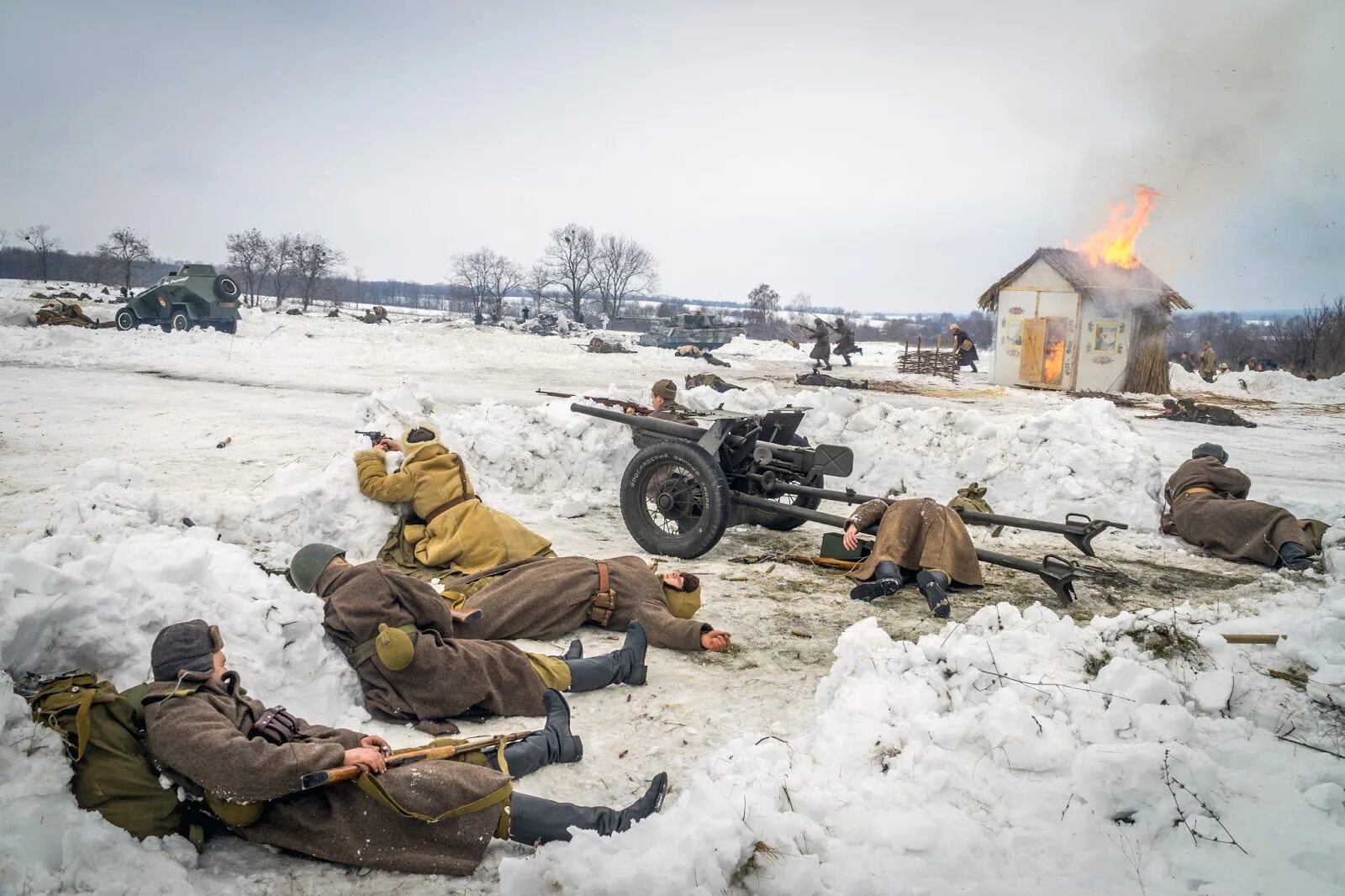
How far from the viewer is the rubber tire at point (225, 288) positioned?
23.9 meters

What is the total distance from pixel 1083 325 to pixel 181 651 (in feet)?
76.5

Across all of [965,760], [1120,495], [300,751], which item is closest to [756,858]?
[965,760]

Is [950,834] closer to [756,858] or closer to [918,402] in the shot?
[756,858]

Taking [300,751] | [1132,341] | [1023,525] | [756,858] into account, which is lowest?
[756,858]

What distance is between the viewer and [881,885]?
2516mm

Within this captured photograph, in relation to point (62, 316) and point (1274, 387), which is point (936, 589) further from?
point (1274, 387)

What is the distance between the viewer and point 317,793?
283 centimetres

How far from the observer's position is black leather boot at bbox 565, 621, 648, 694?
419 cm

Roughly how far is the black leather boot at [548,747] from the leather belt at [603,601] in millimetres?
1229

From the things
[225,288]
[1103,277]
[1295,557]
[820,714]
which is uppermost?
[1103,277]

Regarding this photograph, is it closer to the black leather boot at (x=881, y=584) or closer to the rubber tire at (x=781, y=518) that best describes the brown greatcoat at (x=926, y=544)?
the black leather boot at (x=881, y=584)

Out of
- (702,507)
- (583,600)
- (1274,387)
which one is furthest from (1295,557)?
(1274,387)

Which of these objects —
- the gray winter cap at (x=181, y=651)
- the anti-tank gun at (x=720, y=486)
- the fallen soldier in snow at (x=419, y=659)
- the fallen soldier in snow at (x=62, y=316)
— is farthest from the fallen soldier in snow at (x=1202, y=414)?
the fallen soldier in snow at (x=62, y=316)

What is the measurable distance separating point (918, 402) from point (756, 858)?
15.8 m
